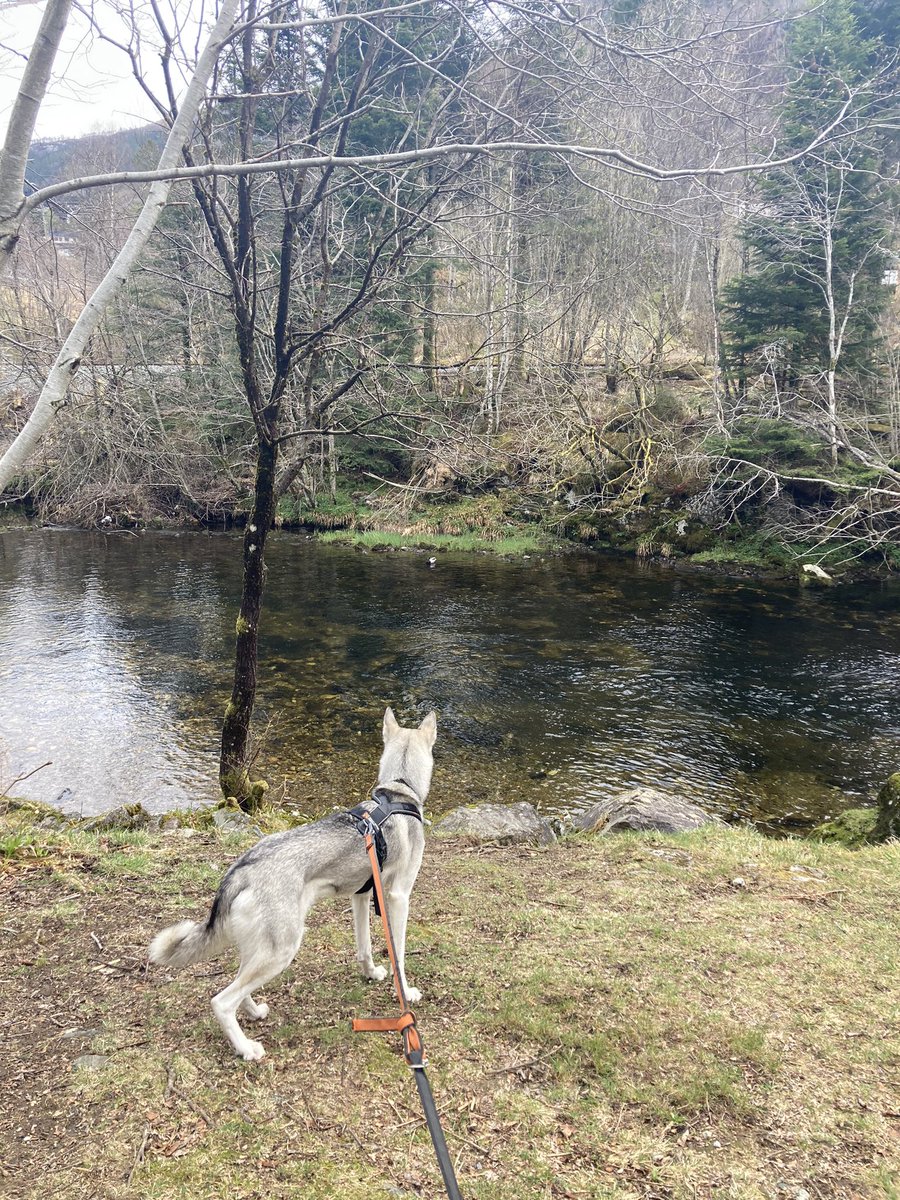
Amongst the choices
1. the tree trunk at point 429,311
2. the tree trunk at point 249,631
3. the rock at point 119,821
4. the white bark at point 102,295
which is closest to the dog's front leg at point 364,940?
the white bark at point 102,295

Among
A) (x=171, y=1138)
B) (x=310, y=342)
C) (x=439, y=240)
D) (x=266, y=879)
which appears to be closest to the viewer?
(x=171, y=1138)

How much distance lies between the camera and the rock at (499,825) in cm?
779

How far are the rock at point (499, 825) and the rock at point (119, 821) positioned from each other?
133 inches

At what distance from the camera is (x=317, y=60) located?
973 centimetres

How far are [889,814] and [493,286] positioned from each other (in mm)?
18637

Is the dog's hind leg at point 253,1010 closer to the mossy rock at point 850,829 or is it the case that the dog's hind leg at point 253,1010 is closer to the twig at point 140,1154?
the twig at point 140,1154

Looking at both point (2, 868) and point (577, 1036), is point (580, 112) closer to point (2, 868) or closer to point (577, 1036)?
point (577, 1036)

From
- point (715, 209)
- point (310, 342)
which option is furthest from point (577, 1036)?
point (310, 342)

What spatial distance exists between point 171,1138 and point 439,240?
1064cm

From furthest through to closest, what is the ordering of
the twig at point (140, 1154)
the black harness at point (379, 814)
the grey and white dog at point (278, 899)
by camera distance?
1. the black harness at point (379, 814)
2. the grey and white dog at point (278, 899)
3. the twig at point (140, 1154)

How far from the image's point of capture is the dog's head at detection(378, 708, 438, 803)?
427cm

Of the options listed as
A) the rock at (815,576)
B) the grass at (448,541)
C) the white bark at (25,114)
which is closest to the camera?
the white bark at (25,114)

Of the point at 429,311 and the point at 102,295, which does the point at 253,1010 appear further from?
the point at 429,311

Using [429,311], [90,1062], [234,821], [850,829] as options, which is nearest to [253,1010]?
[90,1062]
